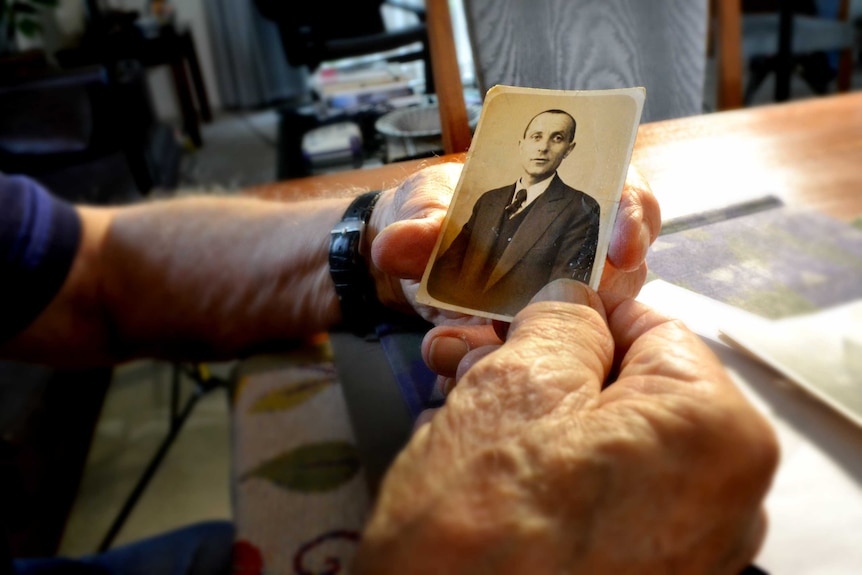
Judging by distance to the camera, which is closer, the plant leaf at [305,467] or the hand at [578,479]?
the hand at [578,479]

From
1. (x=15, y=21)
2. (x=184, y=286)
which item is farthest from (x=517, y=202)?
(x=15, y=21)

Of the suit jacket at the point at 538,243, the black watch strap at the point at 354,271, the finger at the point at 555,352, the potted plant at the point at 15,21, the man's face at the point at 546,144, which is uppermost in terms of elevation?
the potted plant at the point at 15,21

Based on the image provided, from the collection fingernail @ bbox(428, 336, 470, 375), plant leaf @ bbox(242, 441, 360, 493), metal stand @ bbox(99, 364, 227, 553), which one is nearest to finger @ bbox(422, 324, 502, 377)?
fingernail @ bbox(428, 336, 470, 375)

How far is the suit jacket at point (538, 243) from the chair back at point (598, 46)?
0.19 feet

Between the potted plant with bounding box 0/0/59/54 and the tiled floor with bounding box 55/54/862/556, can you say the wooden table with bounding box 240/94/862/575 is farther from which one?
the potted plant with bounding box 0/0/59/54

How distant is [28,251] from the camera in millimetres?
646

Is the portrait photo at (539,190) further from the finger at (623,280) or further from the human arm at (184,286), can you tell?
the human arm at (184,286)

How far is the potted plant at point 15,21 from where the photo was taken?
110 inches

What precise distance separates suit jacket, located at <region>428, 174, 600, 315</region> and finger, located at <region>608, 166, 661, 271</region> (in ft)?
0.06

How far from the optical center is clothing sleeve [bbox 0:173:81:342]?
631mm

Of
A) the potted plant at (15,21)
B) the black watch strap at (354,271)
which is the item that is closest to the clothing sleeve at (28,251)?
the black watch strap at (354,271)

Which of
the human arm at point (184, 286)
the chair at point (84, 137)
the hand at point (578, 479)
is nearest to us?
the hand at point (578, 479)

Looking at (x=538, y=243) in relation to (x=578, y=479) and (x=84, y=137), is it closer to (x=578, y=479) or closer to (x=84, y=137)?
(x=578, y=479)

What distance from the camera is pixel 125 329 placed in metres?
0.71
